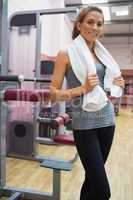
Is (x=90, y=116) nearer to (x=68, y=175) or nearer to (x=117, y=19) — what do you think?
(x=68, y=175)

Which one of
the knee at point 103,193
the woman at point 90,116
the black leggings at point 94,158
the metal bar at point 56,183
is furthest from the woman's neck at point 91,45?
the metal bar at point 56,183

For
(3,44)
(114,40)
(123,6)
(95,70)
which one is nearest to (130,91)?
(114,40)

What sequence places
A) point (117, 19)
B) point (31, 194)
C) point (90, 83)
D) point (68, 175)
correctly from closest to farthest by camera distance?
point (90, 83), point (31, 194), point (68, 175), point (117, 19)

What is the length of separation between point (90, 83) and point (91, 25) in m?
0.36

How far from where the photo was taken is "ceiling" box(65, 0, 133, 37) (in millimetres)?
7000

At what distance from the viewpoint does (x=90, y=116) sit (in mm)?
1377

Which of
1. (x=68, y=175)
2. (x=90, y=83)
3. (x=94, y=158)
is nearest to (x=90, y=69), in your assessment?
(x=90, y=83)

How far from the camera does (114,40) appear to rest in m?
11.9

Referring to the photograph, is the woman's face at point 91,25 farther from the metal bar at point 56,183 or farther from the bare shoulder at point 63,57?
the metal bar at point 56,183

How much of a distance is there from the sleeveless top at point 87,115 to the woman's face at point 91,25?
0.17 m

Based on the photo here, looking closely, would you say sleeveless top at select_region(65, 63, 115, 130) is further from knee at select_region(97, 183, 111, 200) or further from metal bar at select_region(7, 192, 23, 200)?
metal bar at select_region(7, 192, 23, 200)

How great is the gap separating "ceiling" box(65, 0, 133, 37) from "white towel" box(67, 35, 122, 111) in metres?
3.97

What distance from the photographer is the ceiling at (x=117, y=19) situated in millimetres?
7000

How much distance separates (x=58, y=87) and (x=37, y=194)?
1.38 metres
